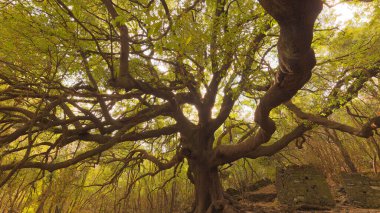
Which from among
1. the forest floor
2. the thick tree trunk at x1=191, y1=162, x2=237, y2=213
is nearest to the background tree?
the thick tree trunk at x1=191, y1=162, x2=237, y2=213

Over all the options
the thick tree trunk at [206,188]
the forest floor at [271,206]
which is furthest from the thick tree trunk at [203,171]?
the forest floor at [271,206]

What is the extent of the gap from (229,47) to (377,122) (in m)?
Result: 2.96

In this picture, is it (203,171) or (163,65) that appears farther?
(203,171)

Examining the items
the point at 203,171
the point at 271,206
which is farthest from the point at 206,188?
the point at 271,206

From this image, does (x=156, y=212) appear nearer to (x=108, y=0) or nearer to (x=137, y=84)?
(x=137, y=84)

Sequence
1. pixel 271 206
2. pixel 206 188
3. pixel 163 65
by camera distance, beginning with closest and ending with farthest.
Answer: pixel 163 65 → pixel 206 188 → pixel 271 206

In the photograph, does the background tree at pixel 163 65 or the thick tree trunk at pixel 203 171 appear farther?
the thick tree trunk at pixel 203 171

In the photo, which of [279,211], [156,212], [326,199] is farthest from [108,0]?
[156,212]

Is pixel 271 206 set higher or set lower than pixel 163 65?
lower

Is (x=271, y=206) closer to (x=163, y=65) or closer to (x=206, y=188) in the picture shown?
(x=206, y=188)

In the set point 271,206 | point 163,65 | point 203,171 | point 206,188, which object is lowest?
point 271,206

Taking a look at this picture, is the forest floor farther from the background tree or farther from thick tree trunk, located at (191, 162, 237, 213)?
the background tree

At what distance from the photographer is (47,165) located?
5.07m

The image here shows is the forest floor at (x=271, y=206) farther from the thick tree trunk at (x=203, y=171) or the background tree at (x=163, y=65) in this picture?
the background tree at (x=163, y=65)
